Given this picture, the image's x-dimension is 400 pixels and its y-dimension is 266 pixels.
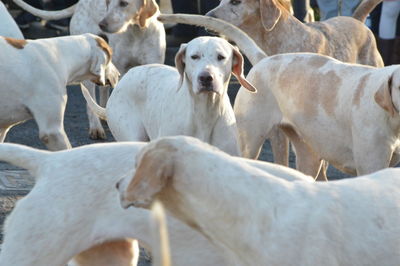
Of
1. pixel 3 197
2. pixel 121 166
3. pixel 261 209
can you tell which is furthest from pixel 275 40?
pixel 261 209

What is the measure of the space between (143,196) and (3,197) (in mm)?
3731

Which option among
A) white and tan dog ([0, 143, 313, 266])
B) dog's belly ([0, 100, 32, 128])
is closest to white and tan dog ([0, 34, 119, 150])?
dog's belly ([0, 100, 32, 128])

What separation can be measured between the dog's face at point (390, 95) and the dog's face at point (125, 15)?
3.56m

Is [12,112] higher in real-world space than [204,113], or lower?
lower

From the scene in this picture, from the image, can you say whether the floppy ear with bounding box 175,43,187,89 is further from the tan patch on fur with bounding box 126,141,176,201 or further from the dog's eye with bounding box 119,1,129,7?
the dog's eye with bounding box 119,1,129,7

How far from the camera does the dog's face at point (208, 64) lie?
5.59m

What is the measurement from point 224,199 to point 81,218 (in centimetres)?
69

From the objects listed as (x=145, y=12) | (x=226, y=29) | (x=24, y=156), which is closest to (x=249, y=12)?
(x=145, y=12)

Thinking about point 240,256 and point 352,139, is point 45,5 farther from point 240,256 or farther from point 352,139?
point 240,256

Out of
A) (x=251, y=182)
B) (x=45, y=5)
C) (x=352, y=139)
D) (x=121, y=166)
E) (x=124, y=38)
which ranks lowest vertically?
(x=45, y=5)

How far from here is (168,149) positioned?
296cm

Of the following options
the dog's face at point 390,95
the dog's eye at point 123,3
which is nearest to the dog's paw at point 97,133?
the dog's eye at point 123,3

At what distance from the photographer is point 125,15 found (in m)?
8.76

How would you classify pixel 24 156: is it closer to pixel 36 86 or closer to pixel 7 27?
pixel 36 86
